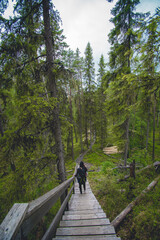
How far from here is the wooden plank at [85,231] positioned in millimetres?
2689

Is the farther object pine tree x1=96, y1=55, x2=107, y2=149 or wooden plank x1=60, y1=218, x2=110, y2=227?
pine tree x1=96, y1=55, x2=107, y2=149

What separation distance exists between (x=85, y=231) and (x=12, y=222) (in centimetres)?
281

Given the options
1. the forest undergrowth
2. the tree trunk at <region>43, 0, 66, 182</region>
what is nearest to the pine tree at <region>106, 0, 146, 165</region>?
the forest undergrowth

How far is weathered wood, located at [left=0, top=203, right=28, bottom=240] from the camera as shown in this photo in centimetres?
86

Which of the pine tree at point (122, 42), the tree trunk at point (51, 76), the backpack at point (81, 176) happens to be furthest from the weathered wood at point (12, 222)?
the pine tree at point (122, 42)

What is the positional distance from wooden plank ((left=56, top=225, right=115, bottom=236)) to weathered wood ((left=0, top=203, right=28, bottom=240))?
2.50 m

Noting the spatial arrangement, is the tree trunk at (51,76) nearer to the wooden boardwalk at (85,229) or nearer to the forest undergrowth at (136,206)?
the wooden boardwalk at (85,229)

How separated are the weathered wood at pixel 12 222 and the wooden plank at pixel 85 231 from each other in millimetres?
2497

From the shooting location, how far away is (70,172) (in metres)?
15.1

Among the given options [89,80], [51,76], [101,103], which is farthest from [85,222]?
[101,103]

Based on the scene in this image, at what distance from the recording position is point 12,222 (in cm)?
97

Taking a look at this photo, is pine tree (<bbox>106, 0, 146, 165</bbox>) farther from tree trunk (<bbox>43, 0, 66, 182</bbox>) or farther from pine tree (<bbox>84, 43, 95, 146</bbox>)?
pine tree (<bbox>84, 43, 95, 146</bbox>)

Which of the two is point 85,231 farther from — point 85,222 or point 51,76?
point 51,76

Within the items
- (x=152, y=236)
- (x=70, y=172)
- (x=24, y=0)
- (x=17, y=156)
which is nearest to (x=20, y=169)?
(x=17, y=156)
